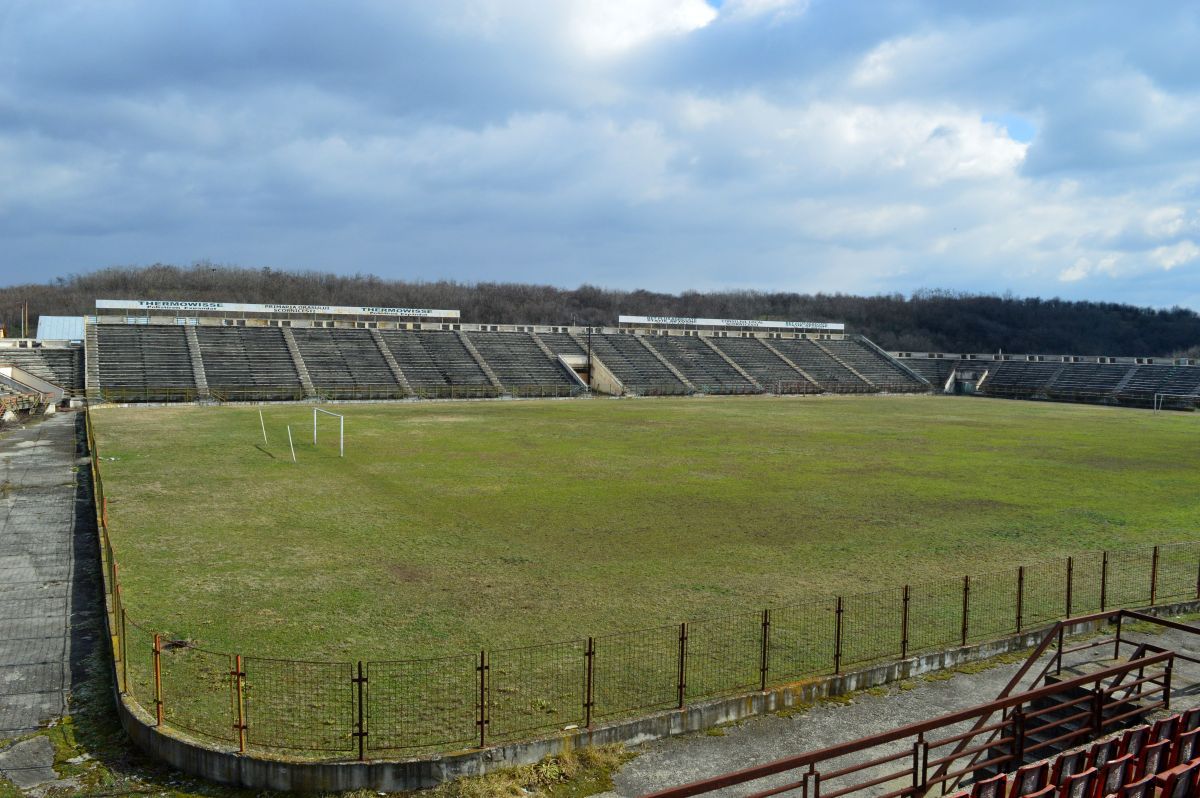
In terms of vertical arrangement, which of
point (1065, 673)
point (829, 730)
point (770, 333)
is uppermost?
point (770, 333)

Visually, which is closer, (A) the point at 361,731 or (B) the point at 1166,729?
(B) the point at 1166,729

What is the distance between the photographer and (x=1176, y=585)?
16859mm

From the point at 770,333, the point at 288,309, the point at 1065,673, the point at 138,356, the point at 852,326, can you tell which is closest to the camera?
the point at 1065,673

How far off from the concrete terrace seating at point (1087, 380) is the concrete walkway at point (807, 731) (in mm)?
77302

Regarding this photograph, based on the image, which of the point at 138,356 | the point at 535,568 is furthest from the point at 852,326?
the point at 535,568

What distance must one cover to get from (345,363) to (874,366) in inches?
2296

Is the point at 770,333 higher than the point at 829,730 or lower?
higher

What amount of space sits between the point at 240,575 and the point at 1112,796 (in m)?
15.7

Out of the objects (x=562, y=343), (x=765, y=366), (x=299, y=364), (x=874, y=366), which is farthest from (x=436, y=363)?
(x=874, y=366)

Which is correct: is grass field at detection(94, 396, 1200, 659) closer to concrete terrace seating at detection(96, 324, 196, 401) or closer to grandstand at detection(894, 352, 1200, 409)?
concrete terrace seating at detection(96, 324, 196, 401)

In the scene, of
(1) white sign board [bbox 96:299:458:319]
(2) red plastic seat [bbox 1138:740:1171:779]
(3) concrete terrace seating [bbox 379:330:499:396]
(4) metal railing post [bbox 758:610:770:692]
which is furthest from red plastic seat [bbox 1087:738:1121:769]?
(1) white sign board [bbox 96:299:458:319]

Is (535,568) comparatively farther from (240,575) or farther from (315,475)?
(315,475)

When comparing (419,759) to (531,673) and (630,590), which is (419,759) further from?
(630,590)

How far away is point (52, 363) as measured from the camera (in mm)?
61625
